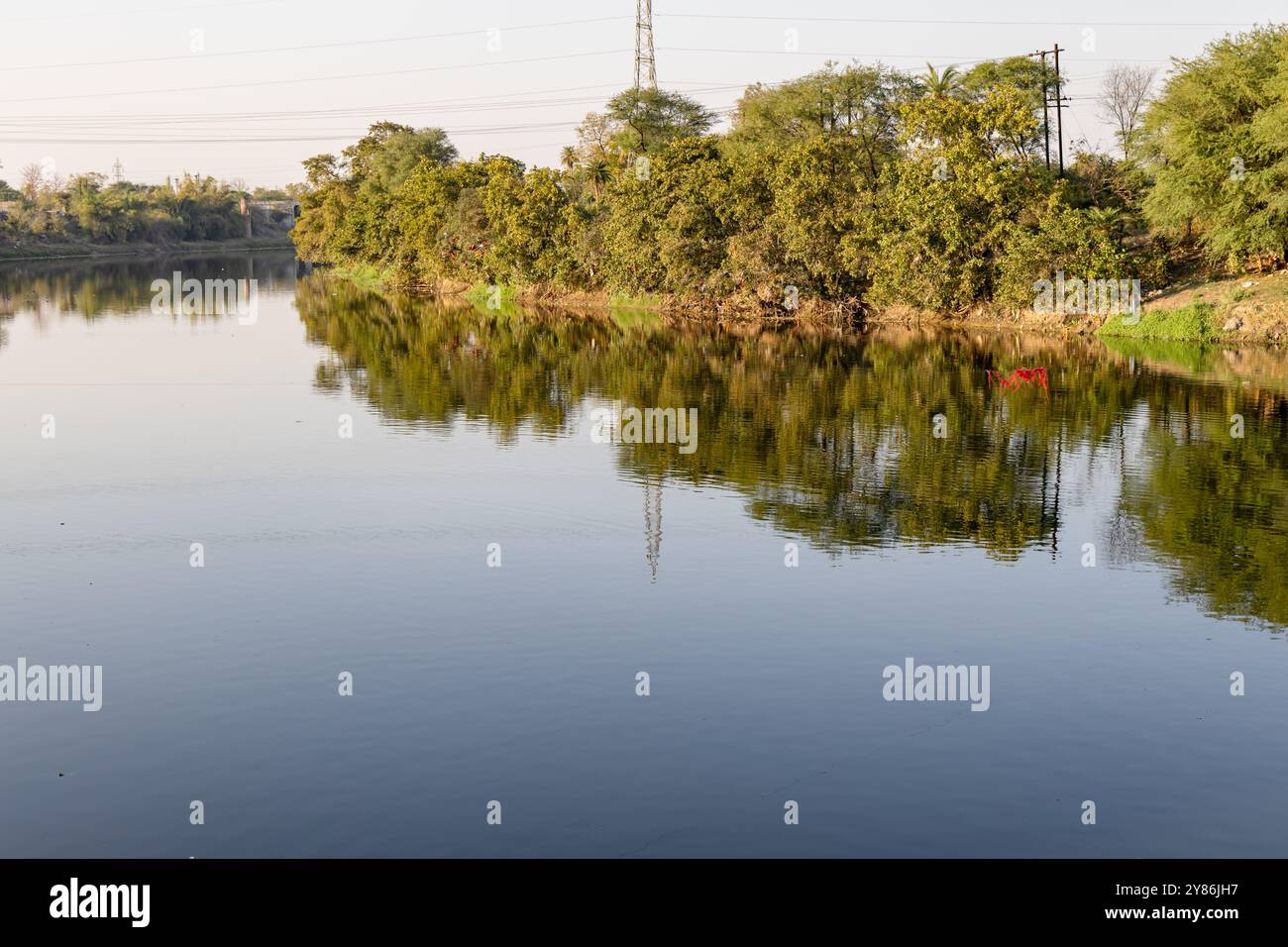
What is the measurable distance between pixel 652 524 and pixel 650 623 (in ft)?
23.5

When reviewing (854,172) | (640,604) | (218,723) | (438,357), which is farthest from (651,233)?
(218,723)

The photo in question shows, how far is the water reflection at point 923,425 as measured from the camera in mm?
29141

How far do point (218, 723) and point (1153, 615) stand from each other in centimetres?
1510

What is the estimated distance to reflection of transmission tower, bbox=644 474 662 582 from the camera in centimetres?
2764

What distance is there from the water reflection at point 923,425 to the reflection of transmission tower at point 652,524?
0.10 m

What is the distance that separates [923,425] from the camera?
42750mm

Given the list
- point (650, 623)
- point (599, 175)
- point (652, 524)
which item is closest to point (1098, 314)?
point (652, 524)

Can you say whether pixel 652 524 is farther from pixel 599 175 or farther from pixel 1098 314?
pixel 599 175

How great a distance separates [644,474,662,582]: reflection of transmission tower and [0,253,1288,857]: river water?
0.16 meters

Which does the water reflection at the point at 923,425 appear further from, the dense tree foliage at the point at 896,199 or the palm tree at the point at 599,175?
the palm tree at the point at 599,175

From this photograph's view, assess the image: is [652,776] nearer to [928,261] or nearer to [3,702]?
[3,702]

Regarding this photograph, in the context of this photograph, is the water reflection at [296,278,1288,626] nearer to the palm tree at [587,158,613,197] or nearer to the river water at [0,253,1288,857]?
the river water at [0,253,1288,857]

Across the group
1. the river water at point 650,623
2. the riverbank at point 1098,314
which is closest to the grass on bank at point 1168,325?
the riverbank at point 1098,314
